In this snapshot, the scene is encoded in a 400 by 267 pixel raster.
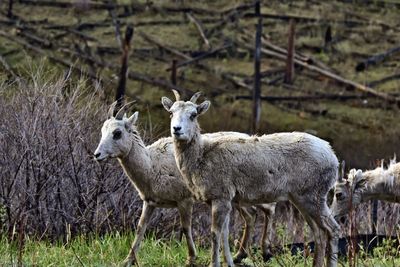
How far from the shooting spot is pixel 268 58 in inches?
1425

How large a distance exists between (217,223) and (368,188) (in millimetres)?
4568

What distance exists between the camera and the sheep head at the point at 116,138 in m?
13.0

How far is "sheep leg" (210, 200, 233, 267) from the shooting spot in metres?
12.1

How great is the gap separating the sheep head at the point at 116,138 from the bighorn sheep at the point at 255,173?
0.91 metres

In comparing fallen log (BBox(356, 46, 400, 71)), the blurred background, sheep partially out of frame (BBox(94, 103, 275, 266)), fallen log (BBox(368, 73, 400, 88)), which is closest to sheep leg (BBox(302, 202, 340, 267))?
sheep partially out of frame (BBox(94, 103, 275, 266))

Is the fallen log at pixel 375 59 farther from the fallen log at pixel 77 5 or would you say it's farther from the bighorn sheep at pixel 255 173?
the bighorn sheep at pixel 255 173

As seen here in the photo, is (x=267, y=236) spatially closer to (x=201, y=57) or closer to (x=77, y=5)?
(x=201, y=57)

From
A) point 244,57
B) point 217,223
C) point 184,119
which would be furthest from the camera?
point 244,57

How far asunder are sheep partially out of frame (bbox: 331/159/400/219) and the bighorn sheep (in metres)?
3.31

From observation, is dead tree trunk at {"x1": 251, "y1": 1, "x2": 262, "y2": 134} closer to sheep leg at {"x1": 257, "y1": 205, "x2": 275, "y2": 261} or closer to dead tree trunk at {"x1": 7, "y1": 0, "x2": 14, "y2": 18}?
dead tree trunk at {"x1": 7, "y1": 0, "x2": 14, "y2": 18}

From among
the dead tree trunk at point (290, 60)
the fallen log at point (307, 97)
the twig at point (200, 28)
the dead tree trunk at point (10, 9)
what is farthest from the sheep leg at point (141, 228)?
the dead tree trunk at point (10, 9)

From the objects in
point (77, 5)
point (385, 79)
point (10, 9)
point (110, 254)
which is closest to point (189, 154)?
point (110, 254)

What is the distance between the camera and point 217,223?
12156 mm

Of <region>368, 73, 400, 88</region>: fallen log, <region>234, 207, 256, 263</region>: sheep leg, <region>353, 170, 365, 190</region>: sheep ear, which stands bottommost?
<region>234, 207, 256, 263</region>: sheep leg
